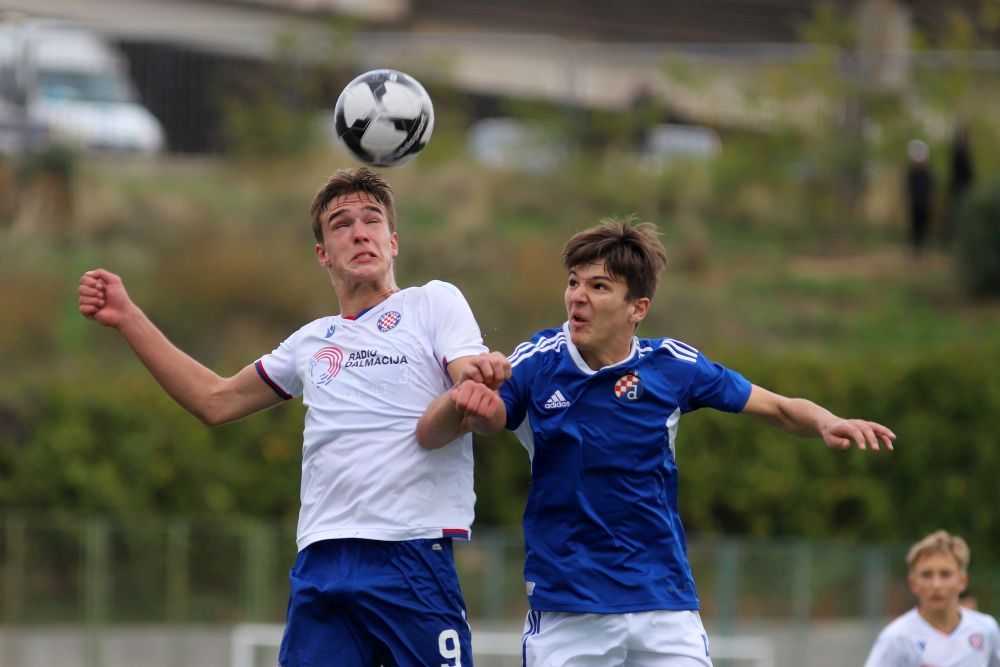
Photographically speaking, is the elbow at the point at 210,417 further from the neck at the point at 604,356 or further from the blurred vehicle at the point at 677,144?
the blurred vehicle at the point at 677,144

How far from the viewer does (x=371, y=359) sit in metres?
5.44

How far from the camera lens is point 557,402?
5.50 m

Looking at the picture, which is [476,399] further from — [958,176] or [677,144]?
[677,144]

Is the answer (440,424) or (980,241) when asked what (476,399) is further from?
(980,241)

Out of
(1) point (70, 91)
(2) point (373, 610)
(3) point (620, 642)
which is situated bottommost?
(3) point (620, 642)

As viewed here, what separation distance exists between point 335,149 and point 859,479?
10.2 m

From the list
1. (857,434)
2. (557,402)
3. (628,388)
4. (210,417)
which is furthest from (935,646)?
(210,417)

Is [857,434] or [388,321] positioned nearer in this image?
[857,434]

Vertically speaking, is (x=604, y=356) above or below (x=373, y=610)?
above

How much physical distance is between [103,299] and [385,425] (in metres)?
1.17

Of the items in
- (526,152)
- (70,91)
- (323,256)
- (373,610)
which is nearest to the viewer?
(373,610)

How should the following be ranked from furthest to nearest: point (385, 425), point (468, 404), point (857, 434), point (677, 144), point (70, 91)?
point (677, 144), point (70, 91), point (385, 425), point (857, 434), point (468, 404)

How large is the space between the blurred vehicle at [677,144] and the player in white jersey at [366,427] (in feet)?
61.3

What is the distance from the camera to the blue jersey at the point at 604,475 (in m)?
5.39
